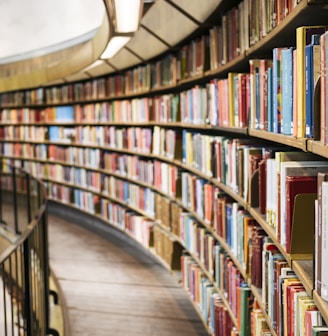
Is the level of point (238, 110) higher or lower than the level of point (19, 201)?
higher

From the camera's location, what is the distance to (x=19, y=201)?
926cm

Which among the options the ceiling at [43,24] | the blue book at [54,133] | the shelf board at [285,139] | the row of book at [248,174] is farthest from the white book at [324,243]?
the blue book at [54,133]

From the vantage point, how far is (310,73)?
1.74 metres

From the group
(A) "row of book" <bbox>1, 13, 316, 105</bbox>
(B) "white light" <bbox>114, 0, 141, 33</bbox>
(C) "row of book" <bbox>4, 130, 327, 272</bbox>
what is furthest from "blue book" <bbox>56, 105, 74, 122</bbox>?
(B) "white light" <bbox>114, 0, 141, 33</bbox>

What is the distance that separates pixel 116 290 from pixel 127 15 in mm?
2836

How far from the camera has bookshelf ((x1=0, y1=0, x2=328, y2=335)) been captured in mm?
2518

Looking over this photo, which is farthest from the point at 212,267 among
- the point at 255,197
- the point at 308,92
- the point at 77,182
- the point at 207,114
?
the point at 77,182

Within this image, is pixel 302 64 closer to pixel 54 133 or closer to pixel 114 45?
pixel 114 45

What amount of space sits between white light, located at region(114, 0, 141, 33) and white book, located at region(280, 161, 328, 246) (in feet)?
5.26

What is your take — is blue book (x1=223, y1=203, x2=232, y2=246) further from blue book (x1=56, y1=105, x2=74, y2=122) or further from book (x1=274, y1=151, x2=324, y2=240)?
blue book (x1=56, y1=105, x2=74, y2=122)

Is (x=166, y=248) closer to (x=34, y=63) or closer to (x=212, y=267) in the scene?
(x=212, y=267)

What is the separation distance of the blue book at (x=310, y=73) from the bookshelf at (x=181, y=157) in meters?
0.06

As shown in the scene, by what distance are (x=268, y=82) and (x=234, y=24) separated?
97 centimetres

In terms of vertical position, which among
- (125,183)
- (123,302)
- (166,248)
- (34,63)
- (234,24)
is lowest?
(123,302)
